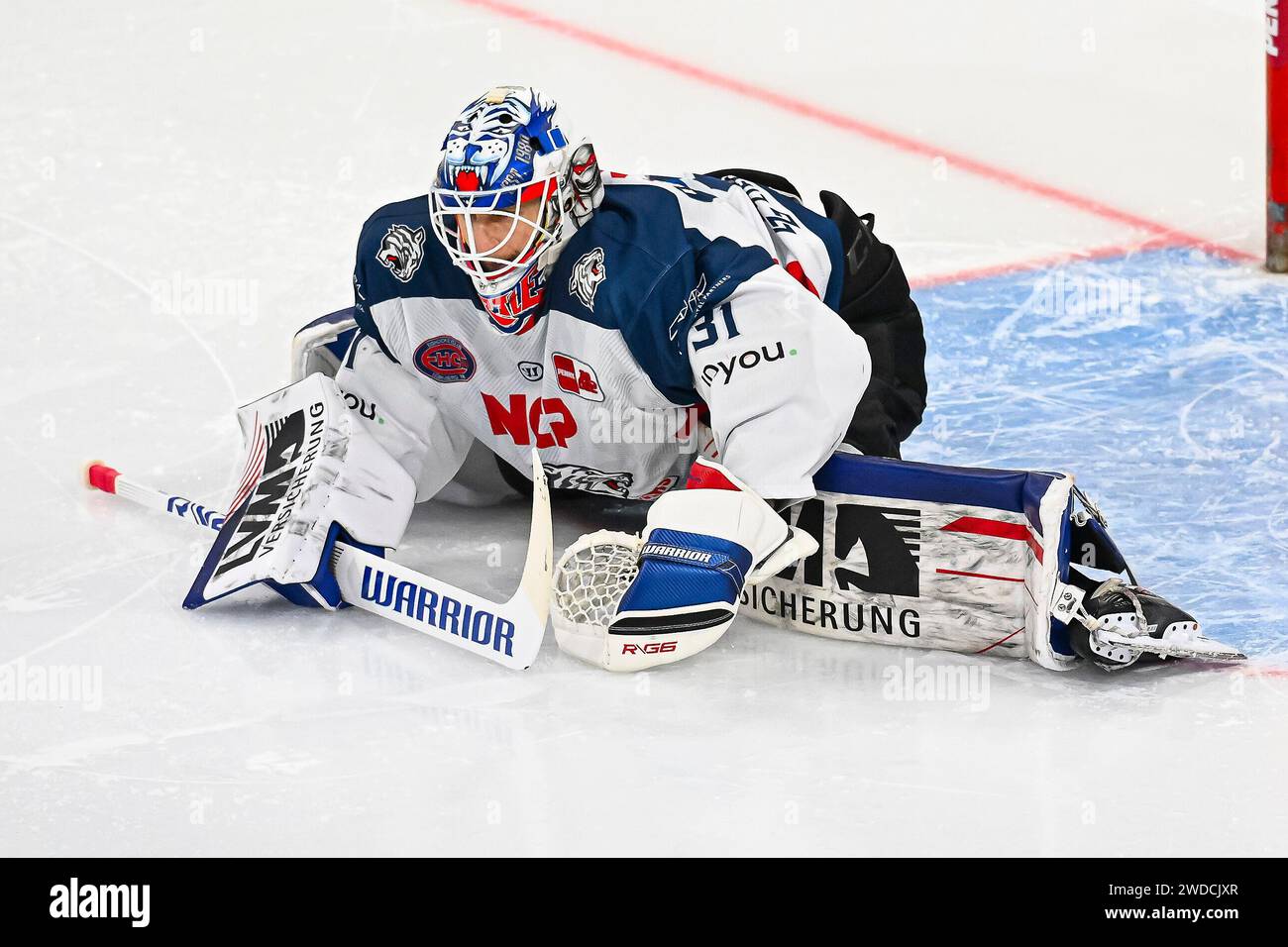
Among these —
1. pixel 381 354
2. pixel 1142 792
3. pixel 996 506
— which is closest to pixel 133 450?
pixel 381 354

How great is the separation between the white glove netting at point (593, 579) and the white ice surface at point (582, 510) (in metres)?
0.10

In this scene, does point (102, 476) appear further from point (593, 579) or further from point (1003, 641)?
point (1003, 641)

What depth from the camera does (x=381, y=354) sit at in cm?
402

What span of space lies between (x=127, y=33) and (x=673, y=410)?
4.46m

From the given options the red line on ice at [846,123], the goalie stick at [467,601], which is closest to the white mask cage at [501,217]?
the goalie stick at [467,601]

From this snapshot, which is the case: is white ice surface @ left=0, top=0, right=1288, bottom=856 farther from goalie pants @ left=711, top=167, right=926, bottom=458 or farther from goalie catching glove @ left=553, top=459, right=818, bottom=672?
goalie pants @ left=711, top=167, right=926, bottom=458

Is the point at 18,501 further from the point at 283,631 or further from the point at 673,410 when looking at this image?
the point at 673,410

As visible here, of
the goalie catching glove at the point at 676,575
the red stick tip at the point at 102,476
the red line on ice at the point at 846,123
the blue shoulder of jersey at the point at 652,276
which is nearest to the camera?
the goalie catching glove at the point at 676,575

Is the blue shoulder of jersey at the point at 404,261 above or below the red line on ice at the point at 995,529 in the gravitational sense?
above

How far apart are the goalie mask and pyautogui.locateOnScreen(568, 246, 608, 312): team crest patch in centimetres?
6

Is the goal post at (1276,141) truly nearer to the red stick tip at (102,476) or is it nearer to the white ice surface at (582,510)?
the white ice surface at (582,510)

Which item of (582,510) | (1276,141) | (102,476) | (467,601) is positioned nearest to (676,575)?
(467,601)

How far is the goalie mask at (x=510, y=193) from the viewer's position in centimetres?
351

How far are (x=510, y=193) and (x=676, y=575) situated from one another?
743 millimetres
